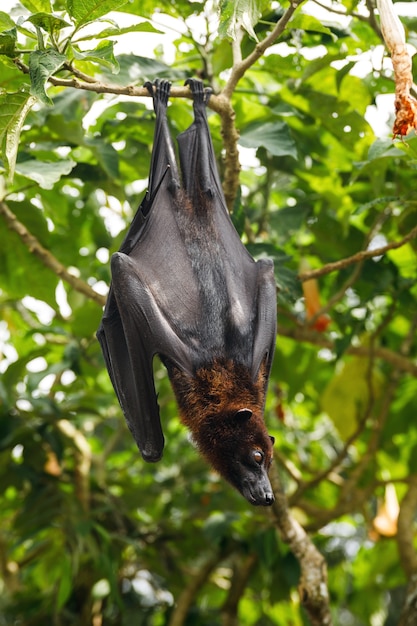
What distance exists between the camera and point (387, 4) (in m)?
2.49

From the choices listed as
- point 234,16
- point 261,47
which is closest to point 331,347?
point 261,47

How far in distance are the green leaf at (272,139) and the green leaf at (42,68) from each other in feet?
4.85

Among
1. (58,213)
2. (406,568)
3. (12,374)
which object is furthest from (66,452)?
(406,568)

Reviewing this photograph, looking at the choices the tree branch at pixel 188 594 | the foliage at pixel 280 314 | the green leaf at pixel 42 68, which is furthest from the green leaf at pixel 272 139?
the tree branch at pixel 188 594

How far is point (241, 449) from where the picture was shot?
3070mm

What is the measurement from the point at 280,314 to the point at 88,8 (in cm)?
263

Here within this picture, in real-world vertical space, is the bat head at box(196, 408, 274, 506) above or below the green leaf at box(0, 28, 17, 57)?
below

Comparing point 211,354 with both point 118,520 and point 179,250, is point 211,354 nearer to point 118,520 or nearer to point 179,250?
point 179,250

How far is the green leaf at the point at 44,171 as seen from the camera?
144 inches

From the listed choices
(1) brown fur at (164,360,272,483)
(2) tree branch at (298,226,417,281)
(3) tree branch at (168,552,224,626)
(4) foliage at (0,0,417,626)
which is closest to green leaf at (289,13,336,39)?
(4) foliage at (0,0,417,626)

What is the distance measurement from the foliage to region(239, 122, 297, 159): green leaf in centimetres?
1

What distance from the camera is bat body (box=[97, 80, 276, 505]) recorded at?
312cm

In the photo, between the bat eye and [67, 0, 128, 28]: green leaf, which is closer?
[67, 0, 128, 28]: green leaf

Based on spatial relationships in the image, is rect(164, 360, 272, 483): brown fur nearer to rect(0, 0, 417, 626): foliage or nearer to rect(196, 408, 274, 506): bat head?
rect(196, 408, 274, 506): bat head
